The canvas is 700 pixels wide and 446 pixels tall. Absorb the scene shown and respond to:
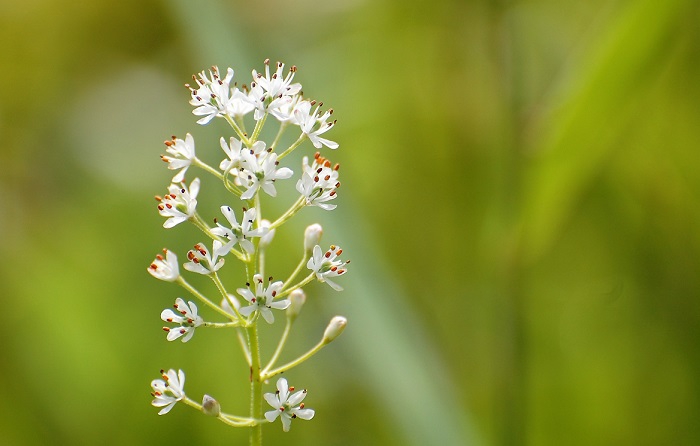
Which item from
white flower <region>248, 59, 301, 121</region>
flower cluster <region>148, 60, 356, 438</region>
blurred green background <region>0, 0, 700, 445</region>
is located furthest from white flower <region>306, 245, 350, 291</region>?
blurred green background <region>0, 0, 700, 445</region>

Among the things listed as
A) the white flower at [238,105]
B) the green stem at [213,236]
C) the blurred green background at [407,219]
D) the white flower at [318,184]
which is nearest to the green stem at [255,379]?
the green stem at [213,236]

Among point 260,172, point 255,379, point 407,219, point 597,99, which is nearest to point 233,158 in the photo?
point 260,172

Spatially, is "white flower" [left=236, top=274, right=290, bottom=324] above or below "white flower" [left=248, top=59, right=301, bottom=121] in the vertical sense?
below

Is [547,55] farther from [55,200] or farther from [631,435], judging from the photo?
[55,200]

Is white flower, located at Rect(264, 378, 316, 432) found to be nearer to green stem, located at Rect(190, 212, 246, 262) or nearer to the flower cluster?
the flower cluster

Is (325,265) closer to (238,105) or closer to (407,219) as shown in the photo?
(238,105)

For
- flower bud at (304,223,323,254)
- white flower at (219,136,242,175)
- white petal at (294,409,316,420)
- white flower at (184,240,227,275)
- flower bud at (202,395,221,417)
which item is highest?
white flower at (219,136,242,175)

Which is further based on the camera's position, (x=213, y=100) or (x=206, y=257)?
(x=213, y=100)
